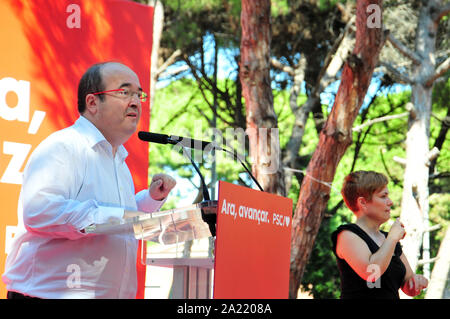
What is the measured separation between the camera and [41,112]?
386cm

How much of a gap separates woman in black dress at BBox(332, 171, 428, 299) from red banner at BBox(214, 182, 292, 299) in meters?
0.56

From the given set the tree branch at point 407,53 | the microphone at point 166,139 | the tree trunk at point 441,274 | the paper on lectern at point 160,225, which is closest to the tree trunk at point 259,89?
the tree trunk at point 441,274

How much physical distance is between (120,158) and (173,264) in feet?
2.03

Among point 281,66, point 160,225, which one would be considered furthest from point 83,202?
point 281,66

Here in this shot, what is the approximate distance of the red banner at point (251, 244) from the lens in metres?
1.94

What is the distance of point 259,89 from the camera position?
5.86 m

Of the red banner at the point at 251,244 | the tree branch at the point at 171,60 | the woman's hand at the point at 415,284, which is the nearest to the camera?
the red banner at the point at 251,244

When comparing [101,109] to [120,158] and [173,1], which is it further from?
[173,1]

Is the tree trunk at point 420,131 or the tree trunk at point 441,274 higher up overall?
the tree trunk at point 420,131

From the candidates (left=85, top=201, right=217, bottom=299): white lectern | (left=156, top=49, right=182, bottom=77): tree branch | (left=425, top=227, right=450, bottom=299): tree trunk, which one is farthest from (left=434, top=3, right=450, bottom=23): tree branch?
Result: (left=85, top=201, right=217, bottom=299): white lectern

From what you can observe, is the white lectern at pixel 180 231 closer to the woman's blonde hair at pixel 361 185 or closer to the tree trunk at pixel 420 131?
the woman's blonde hair at pixel 361 185

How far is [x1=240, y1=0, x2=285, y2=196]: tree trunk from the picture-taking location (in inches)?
229

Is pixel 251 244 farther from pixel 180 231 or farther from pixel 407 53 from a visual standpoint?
pixel 407 53
